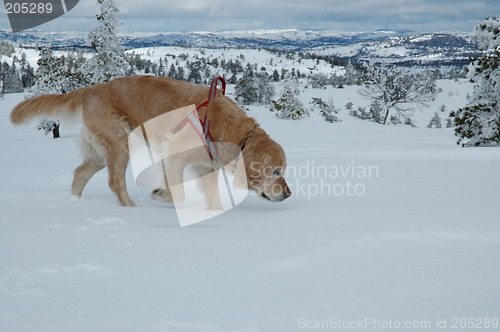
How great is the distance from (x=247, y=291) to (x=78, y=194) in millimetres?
3851

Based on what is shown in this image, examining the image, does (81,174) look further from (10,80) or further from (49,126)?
(10,80)

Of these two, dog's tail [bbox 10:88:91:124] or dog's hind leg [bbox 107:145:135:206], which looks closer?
dog's hind leg [bbox 107:145:135:206]

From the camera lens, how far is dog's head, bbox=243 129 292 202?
445 centimetres

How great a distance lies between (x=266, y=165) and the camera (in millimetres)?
4457

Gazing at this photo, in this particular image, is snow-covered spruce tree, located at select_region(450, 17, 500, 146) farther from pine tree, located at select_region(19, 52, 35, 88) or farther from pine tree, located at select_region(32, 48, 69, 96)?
pine tree, located at select_region(19, 52, 35, 88)

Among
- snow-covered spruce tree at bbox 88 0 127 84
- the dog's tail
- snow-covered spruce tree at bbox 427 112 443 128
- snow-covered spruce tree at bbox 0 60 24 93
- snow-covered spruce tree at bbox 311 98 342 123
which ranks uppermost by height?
snow-covered spruce tree at bbox 88 0 127 84

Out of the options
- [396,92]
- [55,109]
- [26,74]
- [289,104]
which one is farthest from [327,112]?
[26,74]

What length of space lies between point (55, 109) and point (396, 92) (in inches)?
1605

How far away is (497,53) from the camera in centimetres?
1759

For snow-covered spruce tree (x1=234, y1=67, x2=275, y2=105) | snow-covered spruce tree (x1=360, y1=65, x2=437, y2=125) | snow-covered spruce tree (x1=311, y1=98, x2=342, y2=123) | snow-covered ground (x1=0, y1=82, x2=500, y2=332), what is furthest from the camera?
snow-covered spruce tree (x1=234, y1=67, x2=275, y2=105)

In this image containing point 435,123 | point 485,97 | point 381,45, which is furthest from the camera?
point 381,45

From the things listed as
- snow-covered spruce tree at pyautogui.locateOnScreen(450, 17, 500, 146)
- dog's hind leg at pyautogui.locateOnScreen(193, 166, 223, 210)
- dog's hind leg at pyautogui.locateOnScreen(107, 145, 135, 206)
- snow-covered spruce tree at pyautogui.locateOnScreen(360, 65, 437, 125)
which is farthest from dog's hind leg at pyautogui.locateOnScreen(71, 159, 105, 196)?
snow-covered spruce tree at pyautogui.locateOnScreen(360, 65, 437, 125)

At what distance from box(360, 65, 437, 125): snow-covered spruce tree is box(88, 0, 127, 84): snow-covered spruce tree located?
25048 mm

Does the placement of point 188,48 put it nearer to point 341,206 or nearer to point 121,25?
point 121,25
